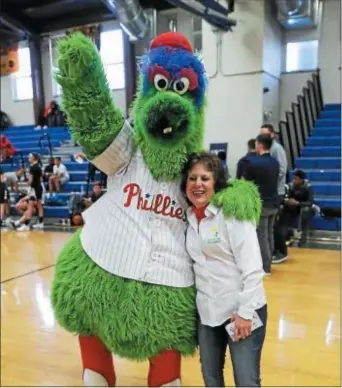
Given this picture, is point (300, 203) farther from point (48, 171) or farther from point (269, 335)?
point (48, 171)

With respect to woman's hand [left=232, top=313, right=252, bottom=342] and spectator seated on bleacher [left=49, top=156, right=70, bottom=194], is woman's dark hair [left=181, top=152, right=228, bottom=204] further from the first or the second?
spectator seated on bleacher [left=49, top=156, right=70, bottom=194]

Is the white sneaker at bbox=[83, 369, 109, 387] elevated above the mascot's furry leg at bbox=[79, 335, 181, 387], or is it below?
below

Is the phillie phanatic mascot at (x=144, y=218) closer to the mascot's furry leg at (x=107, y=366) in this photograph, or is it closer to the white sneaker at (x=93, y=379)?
the mascot's furry leg at (x=107, y=366)

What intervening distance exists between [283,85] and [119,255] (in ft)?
15.2

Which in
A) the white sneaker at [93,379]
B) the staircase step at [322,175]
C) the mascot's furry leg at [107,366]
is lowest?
the white sneaker at [93,379]

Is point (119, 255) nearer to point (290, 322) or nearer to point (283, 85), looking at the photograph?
point (290, 322)

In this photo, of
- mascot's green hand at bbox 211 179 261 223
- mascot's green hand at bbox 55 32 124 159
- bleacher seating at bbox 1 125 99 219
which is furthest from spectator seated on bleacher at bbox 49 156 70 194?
mascot's green hand at bbox 211 179 261 223

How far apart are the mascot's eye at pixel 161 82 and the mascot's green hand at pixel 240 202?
1.09 feet

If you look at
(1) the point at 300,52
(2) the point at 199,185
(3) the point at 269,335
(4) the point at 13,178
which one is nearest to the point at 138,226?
(2) the point at 199,185

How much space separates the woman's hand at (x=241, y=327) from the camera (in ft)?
3.48

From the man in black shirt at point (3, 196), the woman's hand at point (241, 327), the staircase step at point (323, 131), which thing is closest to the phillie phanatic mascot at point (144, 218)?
the woman's hand at point (241, 327)

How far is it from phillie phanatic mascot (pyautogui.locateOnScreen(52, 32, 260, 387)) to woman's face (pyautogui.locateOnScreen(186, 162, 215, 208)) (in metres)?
0.03

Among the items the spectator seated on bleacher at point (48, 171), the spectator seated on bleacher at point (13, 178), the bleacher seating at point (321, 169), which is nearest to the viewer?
the bleacher seating at point (321, 169)

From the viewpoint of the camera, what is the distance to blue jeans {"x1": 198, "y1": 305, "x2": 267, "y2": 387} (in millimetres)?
1104
